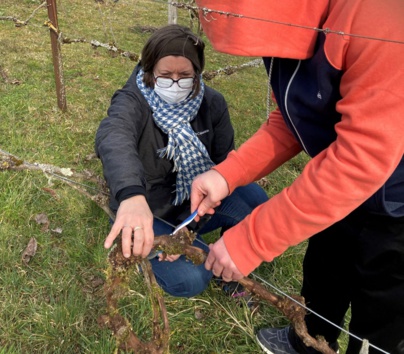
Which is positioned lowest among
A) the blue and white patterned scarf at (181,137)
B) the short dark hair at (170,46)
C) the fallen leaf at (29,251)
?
the fallen leaf at (29,251)

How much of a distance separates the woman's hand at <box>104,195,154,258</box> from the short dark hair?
3.07 ft

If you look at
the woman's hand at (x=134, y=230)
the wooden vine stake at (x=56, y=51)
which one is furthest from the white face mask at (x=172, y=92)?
the wooden vine stake at (x=56, y=51)

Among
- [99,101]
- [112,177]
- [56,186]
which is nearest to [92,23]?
[99,101]

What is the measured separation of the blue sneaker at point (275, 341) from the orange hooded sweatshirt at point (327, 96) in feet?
3.12

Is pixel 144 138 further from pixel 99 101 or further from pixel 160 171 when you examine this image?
pixel 99 101

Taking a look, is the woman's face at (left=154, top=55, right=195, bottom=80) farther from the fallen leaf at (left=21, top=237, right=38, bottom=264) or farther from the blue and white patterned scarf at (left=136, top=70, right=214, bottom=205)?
the fallen leaf at (left=21, top=237, right=38, bottom=264)

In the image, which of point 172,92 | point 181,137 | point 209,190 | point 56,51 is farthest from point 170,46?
point 56,51

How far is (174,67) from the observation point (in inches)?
82.4

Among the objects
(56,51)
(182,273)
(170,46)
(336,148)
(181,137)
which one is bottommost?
(182,273)

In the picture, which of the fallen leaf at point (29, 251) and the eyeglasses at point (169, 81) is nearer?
the eyeglasses at point (169, 81)

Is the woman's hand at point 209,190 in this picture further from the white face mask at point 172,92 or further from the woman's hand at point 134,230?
the white face mask at point 172,92

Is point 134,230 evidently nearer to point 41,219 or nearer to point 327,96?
Answer: point 327,96

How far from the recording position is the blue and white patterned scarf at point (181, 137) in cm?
215

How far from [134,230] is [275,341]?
1099 mm
